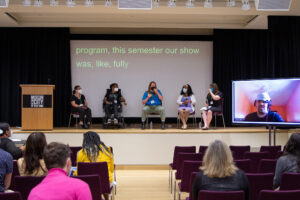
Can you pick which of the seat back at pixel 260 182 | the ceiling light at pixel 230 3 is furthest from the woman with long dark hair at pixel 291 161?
the ceiling light at pixel 230 3

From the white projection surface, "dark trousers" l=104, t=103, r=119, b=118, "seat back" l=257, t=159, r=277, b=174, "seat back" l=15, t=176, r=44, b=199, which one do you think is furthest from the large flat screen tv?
"seat back" l=15, t=176, r=44, b=199

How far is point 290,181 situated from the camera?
117 inches

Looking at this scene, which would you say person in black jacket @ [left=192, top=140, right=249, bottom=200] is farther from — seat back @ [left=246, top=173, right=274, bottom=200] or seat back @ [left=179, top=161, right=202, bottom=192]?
seat back @ [left=179, top=161, right=202, bottom=192]

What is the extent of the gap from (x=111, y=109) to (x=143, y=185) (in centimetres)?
333

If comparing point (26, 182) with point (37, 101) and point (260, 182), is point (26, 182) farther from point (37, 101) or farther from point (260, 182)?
point (37, 101)

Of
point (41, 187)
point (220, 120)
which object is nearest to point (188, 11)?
point (220, 120)

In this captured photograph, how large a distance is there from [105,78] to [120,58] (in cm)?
75

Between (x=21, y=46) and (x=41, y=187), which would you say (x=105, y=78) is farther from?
(x=41, y=187)

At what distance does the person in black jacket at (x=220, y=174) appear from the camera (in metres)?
2.42

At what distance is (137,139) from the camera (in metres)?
7.37

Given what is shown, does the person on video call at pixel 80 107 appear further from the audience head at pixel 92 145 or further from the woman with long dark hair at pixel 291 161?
the woman with long dark hair at pixel 291 161

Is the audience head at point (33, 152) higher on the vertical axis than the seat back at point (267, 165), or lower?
higher

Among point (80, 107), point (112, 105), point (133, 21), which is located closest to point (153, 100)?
point (112, 105)

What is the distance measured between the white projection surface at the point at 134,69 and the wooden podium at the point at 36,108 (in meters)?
2.28
